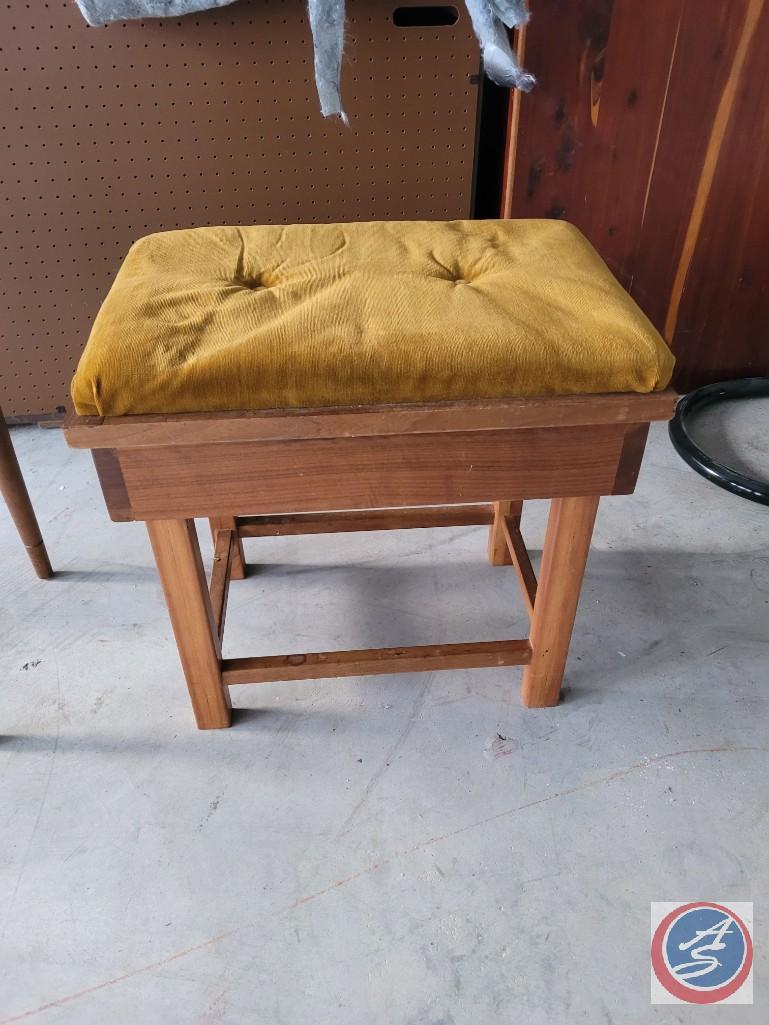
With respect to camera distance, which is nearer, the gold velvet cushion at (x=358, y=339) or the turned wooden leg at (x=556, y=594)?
the gold velvet cushion at (x=358, y=339)

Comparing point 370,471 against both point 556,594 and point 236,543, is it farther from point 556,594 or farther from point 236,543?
point 236,543

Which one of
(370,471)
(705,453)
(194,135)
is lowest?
Answer: (705,453)

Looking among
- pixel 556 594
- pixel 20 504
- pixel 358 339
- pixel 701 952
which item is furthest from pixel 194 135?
pixel 701 952

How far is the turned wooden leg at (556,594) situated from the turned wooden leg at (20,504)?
2.66 ft

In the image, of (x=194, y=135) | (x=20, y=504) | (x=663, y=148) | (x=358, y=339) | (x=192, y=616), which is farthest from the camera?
(x=663, y=148)

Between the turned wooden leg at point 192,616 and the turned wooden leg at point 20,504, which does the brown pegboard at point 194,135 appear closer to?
the turned wooden leg at point 20,504

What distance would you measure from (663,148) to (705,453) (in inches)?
24.6

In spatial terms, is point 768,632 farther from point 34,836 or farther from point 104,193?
point 104,193

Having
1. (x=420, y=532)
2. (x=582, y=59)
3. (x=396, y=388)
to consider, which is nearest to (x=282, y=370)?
(x=396, y=388)

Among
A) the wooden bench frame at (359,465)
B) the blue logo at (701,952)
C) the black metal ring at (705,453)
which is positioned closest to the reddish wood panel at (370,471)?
the wooden bench frame at (359,465)

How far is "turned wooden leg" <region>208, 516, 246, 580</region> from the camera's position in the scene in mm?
1221

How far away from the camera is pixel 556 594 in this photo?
961 mm

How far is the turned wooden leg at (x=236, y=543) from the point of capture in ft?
4.00

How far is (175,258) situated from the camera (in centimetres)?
92
